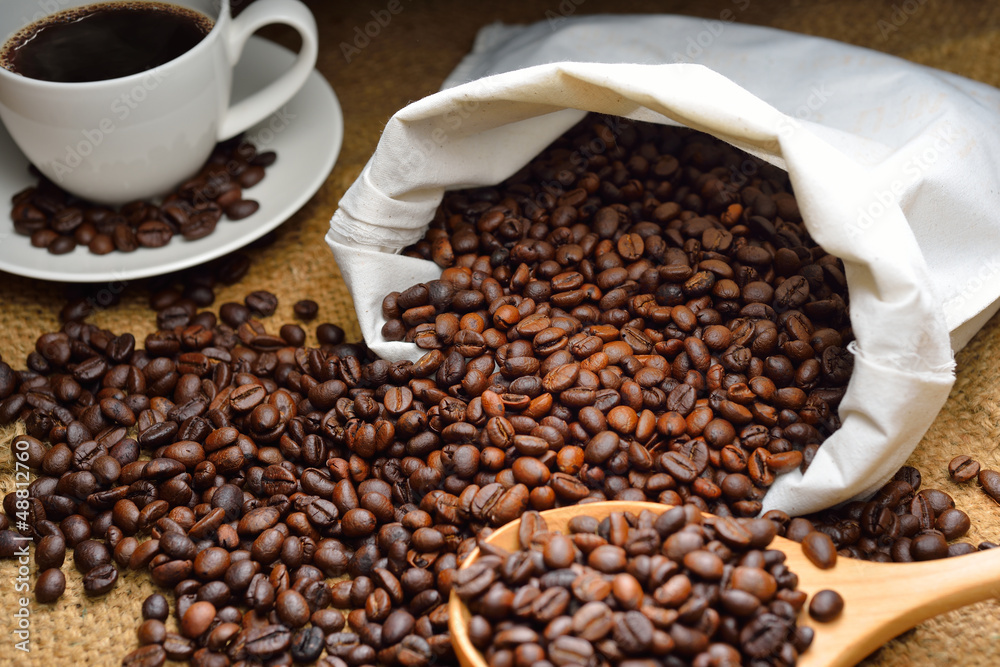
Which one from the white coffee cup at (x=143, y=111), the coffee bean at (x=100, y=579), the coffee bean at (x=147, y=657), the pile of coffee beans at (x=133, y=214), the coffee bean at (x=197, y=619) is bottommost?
the coffee bean at (x=100, y=579)

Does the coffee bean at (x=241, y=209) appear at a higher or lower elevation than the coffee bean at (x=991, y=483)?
→ lower

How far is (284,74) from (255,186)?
0.88 ft

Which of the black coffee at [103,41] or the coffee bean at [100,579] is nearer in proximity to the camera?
the coffee bean at [100,579]

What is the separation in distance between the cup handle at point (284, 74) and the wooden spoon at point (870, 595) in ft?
3.81

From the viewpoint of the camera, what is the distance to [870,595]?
1173mm

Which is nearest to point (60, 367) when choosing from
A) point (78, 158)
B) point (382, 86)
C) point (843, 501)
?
point (78, 158)

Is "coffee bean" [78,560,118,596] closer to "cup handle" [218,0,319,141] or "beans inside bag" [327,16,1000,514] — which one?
"beans inside bag" [327,16,1000,514]

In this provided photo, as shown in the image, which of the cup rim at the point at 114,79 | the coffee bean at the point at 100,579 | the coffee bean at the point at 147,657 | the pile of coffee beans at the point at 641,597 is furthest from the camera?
the cup rim at the point at 114,79

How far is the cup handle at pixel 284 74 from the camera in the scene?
1.74 meters

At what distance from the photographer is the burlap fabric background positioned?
1299 millimetres

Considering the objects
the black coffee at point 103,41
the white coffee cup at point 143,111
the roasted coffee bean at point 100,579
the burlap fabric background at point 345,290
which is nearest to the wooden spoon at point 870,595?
the burlap fabric background at point 345,290

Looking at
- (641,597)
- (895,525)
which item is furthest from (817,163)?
(641,597)

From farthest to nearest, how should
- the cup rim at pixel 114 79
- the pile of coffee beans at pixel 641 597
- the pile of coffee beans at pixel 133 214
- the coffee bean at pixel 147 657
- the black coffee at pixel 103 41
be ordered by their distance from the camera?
the pile of coffee beans at pixel 133 214
the black coffee at pixel 103 41
the cup rim at pixel 114 79
the coffee bean at pixel 147 657
the pile of coffee beans at pixel 641 597

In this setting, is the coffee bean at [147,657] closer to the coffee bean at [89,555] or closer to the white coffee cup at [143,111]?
the coffee bean at [89,555]
